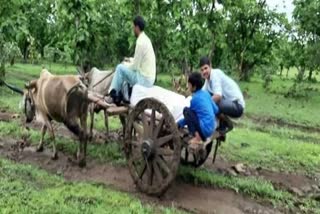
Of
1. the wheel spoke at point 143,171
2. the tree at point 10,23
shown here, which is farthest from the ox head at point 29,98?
the tree at point 10,23

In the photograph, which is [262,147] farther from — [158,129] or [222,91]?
[158,129]

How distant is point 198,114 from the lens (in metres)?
7.16

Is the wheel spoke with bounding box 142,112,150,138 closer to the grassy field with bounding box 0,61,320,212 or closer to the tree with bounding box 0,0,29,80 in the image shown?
the grassy field with bounding box 0,61,320,212

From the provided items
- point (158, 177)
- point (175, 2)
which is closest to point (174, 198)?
point (158, 177)

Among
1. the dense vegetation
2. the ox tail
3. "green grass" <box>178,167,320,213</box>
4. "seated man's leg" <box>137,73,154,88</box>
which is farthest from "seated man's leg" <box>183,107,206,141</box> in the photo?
the dense vegetation

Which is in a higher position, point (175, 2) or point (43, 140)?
point (175, 2)

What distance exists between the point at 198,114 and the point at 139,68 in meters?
1.68

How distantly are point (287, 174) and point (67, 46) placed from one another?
29.7ft

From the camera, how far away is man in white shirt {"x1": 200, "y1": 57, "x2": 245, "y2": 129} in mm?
8016

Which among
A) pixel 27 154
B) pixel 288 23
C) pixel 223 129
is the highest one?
pixel 288 23

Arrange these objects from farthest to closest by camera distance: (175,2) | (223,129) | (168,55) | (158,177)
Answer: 1. (168,55)
2. (175,2)
3. (223,129)
4. (158,177)

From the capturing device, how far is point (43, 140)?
9812 millimetres

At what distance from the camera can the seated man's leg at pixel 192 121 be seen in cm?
711

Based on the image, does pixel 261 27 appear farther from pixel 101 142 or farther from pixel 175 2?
pixel 101 142
